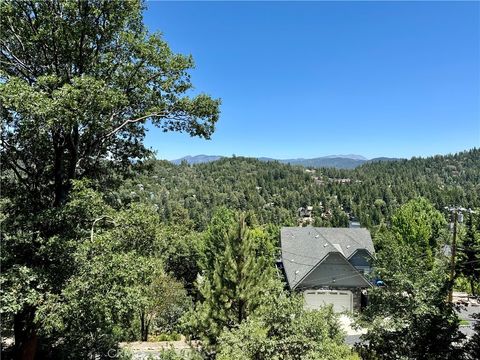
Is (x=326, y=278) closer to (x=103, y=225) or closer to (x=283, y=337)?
(x=283, y=337)

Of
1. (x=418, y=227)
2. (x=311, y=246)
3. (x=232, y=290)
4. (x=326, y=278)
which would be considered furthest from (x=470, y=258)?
(x=418, y=227)

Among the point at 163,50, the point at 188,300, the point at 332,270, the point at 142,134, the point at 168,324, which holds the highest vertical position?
the point at 163,50

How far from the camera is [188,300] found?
25.2 metres

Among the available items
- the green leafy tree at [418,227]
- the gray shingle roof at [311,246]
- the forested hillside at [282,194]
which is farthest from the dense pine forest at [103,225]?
the forested hillside at [282,194]

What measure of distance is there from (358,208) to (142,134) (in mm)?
114865

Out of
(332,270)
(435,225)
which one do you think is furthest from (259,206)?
(332,270)

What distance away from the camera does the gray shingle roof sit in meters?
27.5

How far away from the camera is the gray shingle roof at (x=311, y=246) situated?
90.3ft

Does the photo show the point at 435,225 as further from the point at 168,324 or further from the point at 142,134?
the point at 142,134

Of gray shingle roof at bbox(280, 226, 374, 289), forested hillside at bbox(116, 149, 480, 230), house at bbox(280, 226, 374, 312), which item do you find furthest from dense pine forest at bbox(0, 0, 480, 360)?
forested hillside at bbox(116, 149, 480, 230)

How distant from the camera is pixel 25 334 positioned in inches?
343

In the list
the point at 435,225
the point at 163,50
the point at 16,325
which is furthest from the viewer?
the point at 435,225

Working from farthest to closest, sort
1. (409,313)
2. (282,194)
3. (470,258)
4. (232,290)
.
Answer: (282,194) < (470,258) < (232,290) < (409,313)

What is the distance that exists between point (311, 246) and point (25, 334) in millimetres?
25030
